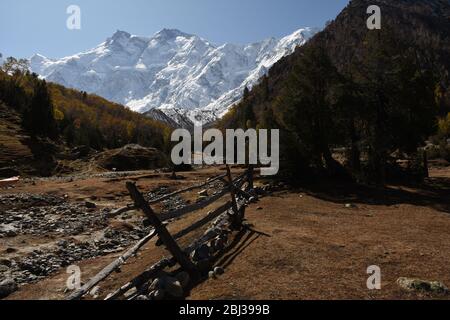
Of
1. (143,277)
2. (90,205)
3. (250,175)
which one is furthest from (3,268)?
(90,205)

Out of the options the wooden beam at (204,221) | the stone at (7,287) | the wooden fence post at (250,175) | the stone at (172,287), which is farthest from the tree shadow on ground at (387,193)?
the stone at (7,287)

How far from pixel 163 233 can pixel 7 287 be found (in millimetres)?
6726

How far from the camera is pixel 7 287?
13664mm

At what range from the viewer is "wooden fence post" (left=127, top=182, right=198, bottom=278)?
10672mm

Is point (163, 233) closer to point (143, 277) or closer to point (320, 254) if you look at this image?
point (143, 277)

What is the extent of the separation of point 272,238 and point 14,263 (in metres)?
10.5

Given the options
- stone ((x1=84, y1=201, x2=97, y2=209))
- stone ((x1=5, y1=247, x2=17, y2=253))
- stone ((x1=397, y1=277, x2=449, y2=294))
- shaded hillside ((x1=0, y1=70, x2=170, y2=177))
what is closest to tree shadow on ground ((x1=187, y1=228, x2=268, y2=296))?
stone ((x1=397, y1=277, x2=449, y2=294))

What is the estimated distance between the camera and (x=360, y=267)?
10.9 meters

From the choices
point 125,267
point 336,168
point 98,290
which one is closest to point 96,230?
point 125,267

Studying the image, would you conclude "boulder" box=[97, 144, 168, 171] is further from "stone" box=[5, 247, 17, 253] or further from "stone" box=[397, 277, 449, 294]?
"stone" box=[397, 277, 449, 294]

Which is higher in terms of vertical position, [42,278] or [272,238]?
[272,238]

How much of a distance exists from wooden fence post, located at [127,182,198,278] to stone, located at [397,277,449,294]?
5352mm

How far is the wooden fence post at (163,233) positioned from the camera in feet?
35.0
